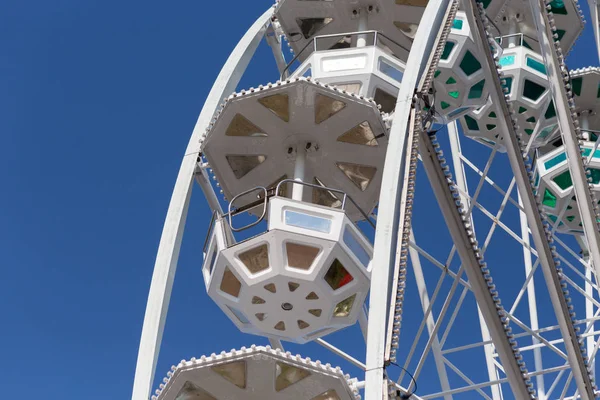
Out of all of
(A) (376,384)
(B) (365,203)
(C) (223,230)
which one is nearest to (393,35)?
(B) (365,203)

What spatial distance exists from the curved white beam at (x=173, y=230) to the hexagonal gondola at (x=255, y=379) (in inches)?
15.9

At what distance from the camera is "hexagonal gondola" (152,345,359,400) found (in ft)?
43.3

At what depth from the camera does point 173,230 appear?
15.0 metres

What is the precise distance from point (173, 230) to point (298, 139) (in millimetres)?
2734

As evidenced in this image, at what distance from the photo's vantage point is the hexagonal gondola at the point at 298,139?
633 inches

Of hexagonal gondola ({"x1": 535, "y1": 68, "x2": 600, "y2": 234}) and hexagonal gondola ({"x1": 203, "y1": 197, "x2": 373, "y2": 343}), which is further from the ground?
hexagonal gondola ({"x1": 535, "y1": 68, "x2": 600, "y2": 234})

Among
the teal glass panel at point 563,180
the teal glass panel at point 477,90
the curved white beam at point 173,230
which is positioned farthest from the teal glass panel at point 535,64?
the curved white beam at point 173,230

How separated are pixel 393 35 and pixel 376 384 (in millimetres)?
10009

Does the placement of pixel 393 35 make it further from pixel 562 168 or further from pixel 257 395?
pixel 257 395

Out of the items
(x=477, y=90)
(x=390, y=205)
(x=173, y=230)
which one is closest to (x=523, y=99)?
(x=477, y=90)

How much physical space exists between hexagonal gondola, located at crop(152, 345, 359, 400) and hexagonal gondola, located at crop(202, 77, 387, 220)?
337 centimetres

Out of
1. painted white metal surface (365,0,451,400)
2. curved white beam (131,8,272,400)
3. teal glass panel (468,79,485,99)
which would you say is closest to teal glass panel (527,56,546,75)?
teal glass panel (468,79,485,99)

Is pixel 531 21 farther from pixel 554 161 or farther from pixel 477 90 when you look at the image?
pixel 477 90

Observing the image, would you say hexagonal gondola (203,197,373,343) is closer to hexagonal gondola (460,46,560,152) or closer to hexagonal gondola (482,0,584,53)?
hexagonal gondola (460,46,560,152)
